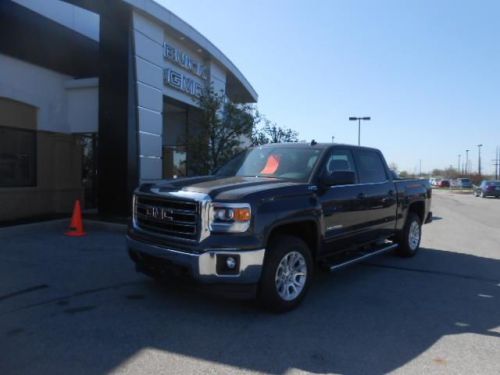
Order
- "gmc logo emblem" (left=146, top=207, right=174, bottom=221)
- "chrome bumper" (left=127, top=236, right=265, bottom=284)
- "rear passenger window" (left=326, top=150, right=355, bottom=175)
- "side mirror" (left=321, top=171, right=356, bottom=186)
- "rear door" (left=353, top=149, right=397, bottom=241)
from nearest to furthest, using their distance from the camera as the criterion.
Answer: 1. "chrome bumper" (left=127, top=236, right=265, bottom=284)
2. "gmc logo emblem" (left=146, top=207, right=174, bottom=221)
3. "side mirror" (left=321, top=171, right=356, bottom=186)
4. "rear passenger window" (left=326, top=150, right=355, bottom=175)
5. "rear door" (left=353, top=149, right=397, bottom=241)

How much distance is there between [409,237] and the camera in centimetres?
774

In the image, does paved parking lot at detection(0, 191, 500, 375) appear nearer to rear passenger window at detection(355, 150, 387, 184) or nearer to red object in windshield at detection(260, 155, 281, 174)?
rear passenger window at detection(355, 150, 387, 184)

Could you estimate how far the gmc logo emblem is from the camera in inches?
180

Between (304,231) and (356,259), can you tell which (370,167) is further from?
(304,231)

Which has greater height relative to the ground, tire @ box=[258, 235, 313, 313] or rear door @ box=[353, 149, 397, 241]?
rear door @ box=[353, 149, 397, 241]

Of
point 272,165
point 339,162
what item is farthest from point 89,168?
point 339,162

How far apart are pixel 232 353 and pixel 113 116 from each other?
860 cm

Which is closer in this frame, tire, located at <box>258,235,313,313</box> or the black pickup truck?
the black pickup truck

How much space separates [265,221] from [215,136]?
8.14 metres

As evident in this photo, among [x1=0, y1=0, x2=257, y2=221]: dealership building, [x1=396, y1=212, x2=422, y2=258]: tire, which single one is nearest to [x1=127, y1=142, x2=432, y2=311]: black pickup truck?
[x1=396, y1=212, x2=422, y2=258]: tire

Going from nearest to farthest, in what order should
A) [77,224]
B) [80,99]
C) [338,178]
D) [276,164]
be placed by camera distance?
[338,178] → [276,164] → [77,224] → [80,99]

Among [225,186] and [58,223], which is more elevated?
[225,186]

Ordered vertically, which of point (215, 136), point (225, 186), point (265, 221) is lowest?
point (265, 221)

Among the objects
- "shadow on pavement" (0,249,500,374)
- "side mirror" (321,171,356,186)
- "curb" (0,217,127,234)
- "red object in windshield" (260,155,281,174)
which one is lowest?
"shadow on pavement" (0,249,500,374)
